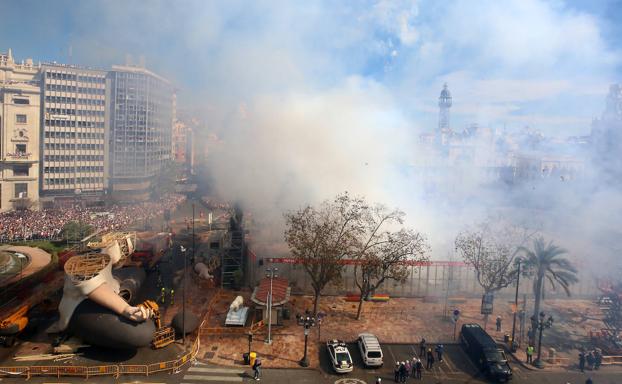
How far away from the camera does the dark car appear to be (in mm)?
15664

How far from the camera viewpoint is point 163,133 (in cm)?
7294

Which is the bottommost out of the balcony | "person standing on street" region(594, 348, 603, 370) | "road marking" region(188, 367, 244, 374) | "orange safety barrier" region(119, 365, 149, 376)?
"road marking" region(188, 367, 244, 374)

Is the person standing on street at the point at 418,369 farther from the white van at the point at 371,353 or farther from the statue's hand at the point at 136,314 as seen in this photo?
the statue's hand at the point at 136,314

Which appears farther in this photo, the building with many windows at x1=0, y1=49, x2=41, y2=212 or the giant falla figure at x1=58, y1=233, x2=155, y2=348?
the building with many windows at x1=0, y1=49, x2=41, y2=212

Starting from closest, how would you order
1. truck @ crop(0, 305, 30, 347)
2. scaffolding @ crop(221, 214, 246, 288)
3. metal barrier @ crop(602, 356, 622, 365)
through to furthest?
truck @ crop(0, 305, 30, 347) → metal barrier @ crop(602, 356, 622, 365) → scaffolding @ crop(221, 214, 246, 288)

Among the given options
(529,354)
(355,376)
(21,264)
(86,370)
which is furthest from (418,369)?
(21,264)

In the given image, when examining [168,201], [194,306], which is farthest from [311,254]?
[168,201]

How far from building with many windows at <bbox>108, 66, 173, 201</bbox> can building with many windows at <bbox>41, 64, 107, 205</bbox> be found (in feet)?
5.22

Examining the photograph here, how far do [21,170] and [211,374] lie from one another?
169 ft

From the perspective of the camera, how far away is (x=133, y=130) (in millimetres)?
64000

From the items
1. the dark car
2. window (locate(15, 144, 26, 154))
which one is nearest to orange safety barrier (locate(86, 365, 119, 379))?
the dark car

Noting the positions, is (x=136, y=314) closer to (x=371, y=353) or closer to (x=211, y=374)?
(x=211, y=374)

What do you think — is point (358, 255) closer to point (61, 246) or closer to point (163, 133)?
point (61, 246)

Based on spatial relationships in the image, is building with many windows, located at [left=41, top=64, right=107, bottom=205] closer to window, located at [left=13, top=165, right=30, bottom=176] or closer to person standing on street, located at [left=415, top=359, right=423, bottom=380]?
window, located at [left=13, top=165, right=30, bottom=176]
